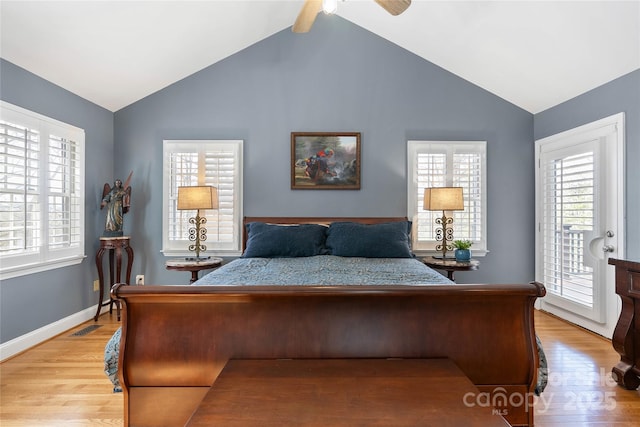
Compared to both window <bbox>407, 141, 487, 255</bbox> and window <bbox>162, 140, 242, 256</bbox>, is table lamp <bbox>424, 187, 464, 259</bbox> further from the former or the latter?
window <bbox>162, 140, 242, 256</bbox>

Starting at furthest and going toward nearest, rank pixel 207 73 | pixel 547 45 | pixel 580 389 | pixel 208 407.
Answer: pixel 207 73 → pixel 547 45 → pixel 580 389 → pixel 208 407

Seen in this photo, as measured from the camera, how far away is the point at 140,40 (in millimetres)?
3174

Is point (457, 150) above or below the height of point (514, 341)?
above

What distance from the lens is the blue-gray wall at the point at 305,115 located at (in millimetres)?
4070

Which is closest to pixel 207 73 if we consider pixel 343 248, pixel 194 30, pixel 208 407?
pixel 194 30

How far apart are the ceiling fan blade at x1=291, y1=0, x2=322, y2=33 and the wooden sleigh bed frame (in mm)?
2054

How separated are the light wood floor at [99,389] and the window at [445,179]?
4.73ft

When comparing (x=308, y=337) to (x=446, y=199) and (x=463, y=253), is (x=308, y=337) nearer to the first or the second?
(x=463, y=253)

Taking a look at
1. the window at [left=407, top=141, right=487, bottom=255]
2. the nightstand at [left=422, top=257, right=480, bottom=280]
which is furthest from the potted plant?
the window at [left=407, top=141, right=487, bottom=255]

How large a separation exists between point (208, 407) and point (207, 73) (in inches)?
152

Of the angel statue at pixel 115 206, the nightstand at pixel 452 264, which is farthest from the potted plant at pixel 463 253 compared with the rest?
the angel statue at pixel 115 206

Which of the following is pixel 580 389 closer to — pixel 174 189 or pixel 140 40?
pixel 174 189

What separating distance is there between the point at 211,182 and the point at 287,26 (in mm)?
2056

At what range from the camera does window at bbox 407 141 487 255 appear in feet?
13.4
